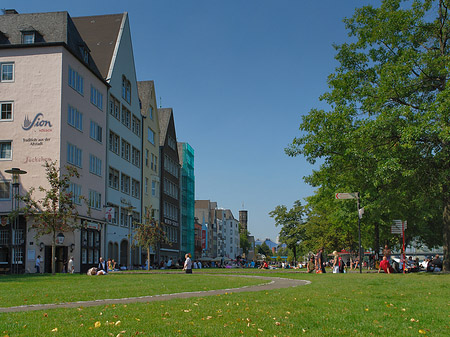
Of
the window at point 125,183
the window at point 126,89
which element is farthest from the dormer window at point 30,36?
the window at point 125,183

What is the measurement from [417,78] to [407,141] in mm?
4160

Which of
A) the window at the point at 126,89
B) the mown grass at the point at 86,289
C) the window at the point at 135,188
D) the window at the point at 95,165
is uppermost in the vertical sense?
the window at the point at 126,89

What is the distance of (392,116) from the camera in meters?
23.8

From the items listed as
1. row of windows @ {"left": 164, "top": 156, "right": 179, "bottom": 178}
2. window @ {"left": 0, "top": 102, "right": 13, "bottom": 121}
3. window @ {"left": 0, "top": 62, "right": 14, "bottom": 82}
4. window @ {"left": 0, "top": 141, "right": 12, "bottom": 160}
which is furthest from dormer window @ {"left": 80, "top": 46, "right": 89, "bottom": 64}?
row of windows @ {"left": 164, "top": 156, "right": 179, "bottom": 178}

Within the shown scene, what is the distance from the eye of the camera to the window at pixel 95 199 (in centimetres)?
5097

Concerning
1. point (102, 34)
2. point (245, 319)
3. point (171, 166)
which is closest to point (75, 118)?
point (102, 34)

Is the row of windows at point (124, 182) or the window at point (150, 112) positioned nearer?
the row of windows at point (124, 182)

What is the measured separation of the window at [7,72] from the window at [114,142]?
1374 cm

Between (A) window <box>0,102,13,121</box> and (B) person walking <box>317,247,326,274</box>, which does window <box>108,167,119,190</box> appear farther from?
(B) person walking <box>317,247,326,274</box>

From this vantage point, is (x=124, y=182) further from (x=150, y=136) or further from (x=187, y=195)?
(x=187, y=195)

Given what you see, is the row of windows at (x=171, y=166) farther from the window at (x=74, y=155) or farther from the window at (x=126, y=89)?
the window at (x=74, y=155)

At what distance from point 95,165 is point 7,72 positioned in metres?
11.8

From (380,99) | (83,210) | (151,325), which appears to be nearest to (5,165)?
(83,210)

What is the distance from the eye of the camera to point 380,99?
83.9 feet
